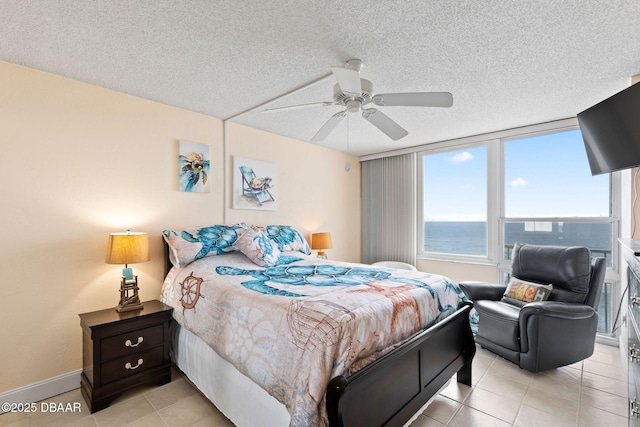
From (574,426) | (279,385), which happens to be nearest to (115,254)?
(279,385)

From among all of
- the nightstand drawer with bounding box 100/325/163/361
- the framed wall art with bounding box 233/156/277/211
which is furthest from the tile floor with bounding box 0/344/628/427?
the framed wall art with bounding box 233/156/277/211

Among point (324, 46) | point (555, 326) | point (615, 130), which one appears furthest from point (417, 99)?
point (555, 326)

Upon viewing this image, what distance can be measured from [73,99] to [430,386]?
3497 mm

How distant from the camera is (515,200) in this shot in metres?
3.92

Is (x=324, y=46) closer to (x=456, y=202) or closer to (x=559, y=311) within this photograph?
(x=559, y=311)

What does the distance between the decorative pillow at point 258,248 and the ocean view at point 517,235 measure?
2.79 m

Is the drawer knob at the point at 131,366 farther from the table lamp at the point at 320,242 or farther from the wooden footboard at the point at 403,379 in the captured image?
the table lamp at the point at 320,242

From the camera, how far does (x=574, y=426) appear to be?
1.91m

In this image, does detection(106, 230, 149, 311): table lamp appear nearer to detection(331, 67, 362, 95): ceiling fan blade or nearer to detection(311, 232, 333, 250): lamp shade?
detection(331, 67, 362, 95): ceiling fan blade

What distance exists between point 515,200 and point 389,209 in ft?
5.80

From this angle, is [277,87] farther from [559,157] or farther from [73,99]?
[559,157]

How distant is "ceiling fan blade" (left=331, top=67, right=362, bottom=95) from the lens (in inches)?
67.4

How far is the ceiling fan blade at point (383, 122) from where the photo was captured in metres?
2.24

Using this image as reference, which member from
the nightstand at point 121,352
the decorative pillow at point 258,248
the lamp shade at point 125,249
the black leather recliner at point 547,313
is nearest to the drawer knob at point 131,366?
the nightstand at point 121,352
